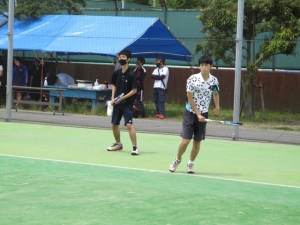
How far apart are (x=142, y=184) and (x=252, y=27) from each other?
11807 millimetres

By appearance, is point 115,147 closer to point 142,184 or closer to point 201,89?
point 201,89

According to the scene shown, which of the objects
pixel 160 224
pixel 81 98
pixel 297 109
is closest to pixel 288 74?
pixel 297 109

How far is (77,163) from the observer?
36.0 feet

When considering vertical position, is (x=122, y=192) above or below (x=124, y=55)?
below

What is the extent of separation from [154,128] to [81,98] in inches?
215

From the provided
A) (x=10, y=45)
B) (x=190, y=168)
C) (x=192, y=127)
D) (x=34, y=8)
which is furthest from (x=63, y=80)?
(x=192, y=127)

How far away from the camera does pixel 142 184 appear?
9.14 meters

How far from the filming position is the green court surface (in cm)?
727

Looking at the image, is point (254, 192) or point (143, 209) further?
point (254, 192)

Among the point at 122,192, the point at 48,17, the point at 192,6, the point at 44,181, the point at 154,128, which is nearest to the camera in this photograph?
the point at 122,192

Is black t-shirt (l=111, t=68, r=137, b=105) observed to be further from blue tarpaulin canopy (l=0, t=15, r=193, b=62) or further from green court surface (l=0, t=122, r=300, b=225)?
blue tarpaulin canopy (l=0, t=15, r=193, b=62)

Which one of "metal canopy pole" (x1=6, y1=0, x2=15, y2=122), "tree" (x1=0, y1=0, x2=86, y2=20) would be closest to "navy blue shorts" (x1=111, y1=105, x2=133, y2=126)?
"metal canopy pole" (x1=6, y1=0, x2=15, y2=122)

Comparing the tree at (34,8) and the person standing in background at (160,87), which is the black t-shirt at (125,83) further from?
the tree at (34,8)

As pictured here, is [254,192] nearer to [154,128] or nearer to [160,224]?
[160,224]
